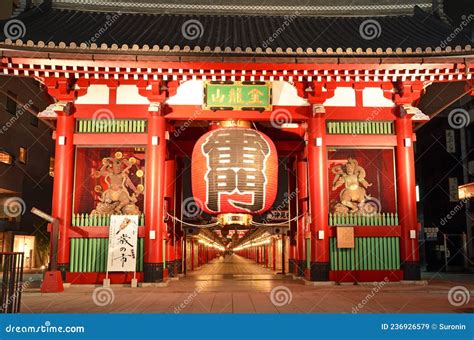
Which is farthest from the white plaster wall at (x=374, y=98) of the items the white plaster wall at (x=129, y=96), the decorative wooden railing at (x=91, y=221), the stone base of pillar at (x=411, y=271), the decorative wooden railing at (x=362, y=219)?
the decorative wooden railing at (x=91, y=221)

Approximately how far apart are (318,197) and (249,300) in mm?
4326

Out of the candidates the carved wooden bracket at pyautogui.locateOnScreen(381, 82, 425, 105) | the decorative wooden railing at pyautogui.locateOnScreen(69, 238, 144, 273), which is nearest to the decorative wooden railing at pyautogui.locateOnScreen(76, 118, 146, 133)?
the decorative wooden railing at pyautogui.locateOnScreen(69, 238, 144, 273)

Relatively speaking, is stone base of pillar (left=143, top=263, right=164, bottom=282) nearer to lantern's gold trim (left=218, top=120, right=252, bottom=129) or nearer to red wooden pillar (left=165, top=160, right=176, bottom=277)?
red wooden pillar (left=165, top=160, right=176, bottom=277)

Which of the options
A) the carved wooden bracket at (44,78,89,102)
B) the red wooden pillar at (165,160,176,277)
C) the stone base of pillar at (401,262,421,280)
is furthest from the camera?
the red wooden pillar at (165,160,176,277)

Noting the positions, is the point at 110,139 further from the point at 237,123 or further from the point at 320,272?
the point at 320,272

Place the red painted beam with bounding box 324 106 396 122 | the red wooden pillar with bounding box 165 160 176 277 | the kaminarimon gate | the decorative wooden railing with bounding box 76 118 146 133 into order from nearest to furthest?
the kaminarimon gate < the decorative wooden railing with bounding box 76 118 146 133 < the red painted beam with bounding box 324 106 396 122 < the red wooden pillar with bounding box 165 160 176 277

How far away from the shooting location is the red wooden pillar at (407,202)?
500 inches

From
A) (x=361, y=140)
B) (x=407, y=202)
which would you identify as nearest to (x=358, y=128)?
(x=361, y=140)

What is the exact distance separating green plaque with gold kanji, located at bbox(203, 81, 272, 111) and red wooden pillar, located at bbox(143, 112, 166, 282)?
1594 mm

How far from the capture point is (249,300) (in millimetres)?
9578

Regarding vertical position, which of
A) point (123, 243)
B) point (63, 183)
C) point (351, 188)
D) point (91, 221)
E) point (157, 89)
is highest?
point (157, 89)

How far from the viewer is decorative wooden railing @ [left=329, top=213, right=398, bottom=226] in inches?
510

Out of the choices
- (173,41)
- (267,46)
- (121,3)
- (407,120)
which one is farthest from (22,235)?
(407,120)

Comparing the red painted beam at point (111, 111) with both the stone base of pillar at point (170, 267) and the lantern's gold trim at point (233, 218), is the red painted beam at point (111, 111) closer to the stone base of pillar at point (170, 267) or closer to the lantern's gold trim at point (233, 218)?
the lantern's gold trim at point (233, 218)
